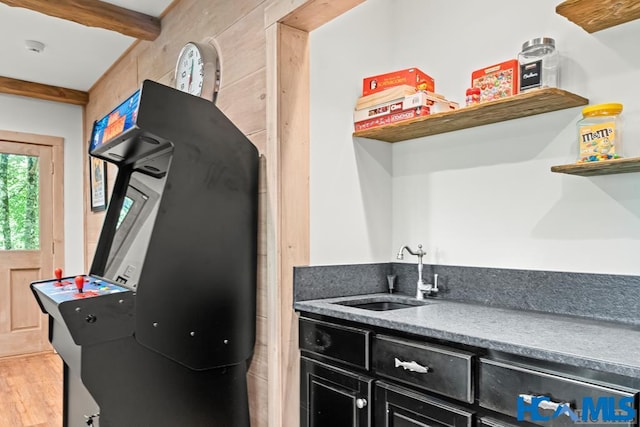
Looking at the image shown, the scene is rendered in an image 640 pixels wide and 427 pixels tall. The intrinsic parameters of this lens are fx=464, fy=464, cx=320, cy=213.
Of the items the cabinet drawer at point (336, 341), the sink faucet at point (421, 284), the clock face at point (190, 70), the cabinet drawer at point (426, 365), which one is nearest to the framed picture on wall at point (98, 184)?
the clock face at point (190, 70)

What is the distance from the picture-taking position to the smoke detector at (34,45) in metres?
3.50

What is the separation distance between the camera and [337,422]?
1.88 meters

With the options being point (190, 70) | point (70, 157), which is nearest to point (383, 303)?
point (190, 70)

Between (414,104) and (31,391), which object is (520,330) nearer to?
(414,104)

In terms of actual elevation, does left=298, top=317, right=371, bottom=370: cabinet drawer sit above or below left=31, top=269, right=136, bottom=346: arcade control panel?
below

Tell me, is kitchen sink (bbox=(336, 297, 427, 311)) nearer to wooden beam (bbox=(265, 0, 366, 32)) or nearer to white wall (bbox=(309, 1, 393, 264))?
white wall (bbox=(309, 1, 393, 264))

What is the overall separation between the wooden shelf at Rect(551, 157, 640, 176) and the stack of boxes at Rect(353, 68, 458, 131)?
2.11 feet

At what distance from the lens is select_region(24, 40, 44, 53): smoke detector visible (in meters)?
3.50

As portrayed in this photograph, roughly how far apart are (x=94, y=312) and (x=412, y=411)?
117 cm

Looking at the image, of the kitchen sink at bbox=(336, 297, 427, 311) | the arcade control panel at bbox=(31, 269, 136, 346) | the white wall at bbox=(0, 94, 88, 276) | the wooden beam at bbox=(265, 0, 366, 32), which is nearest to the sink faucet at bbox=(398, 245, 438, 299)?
the kitchen sink at bbox=(336, 297, 427, 311)

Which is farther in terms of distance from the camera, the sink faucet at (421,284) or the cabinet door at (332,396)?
the sink faucet at (421,284)

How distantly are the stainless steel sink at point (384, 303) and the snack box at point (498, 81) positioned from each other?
97cm

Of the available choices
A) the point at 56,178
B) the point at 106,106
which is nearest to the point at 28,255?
the point at 56,178

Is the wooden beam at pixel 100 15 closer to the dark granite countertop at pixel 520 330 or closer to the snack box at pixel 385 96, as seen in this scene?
the snack box at pixel 385 96
